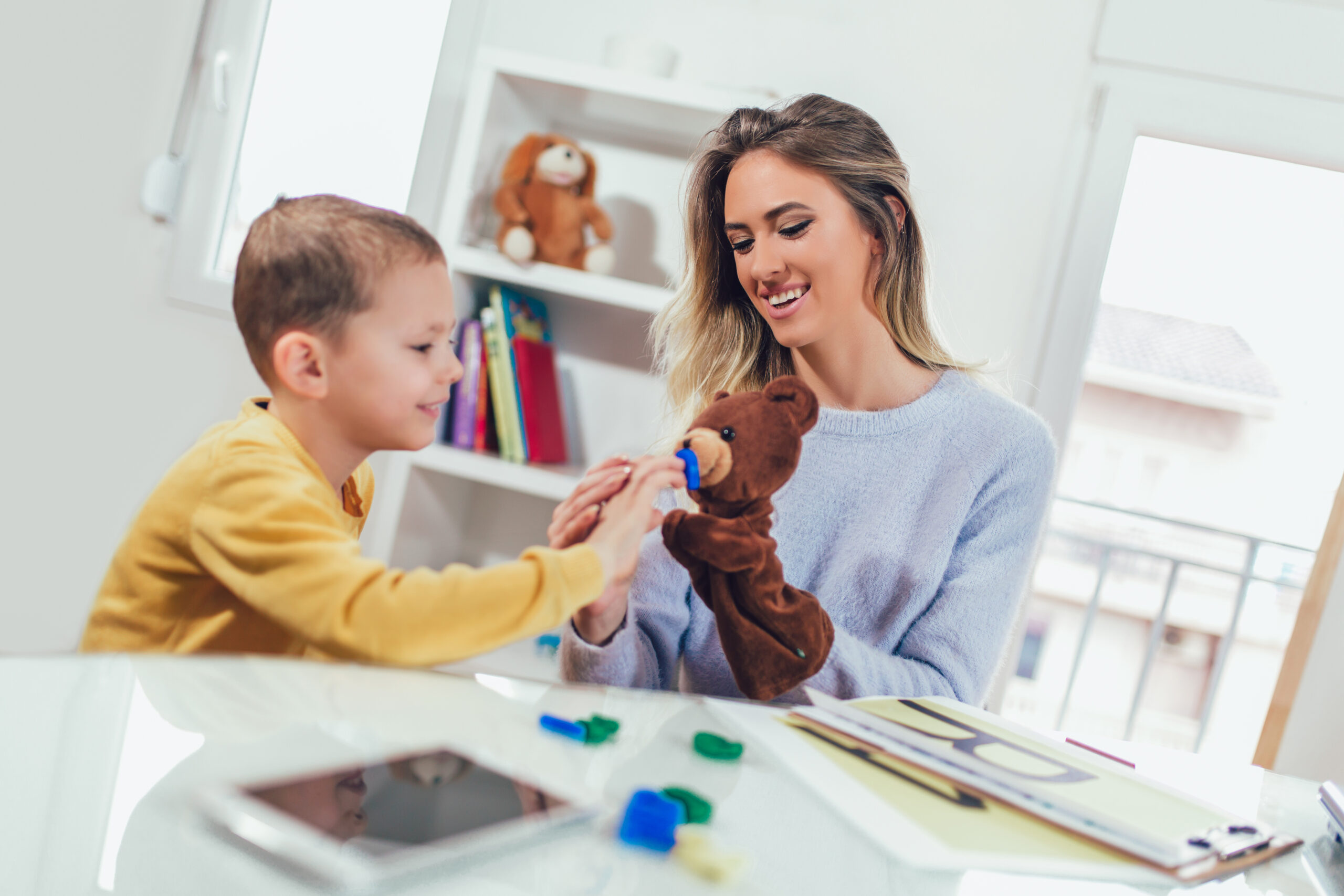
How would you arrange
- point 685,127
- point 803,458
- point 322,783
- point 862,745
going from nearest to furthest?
point 322,783 < point 862,745 < point 803,458 < point 685,127

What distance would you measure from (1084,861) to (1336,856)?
308 mm

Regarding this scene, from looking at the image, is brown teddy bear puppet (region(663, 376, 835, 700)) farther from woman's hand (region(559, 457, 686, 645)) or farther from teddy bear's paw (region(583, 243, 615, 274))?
teddy bear's paw (region(583, 243, 615, 274))

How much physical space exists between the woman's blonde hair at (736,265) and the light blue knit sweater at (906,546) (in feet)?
0.42

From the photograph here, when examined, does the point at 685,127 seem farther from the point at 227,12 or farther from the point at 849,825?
the point at 849,825

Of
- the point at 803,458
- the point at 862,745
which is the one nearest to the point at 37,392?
the point at 803,458

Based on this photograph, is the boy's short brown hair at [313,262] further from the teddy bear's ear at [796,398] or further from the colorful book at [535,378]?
the colorful book at [535,378]

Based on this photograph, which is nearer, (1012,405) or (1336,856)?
(1336,856)

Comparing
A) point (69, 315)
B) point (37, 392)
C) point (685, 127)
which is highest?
point (685, 127)

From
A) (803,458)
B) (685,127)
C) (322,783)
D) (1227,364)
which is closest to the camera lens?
(322,783)

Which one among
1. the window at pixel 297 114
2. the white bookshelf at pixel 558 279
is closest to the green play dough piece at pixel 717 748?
the white bookshelf at pixel 558 279

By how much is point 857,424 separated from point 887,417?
4 cm

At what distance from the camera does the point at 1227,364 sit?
727 cm

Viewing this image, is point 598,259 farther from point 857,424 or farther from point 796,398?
point 796,398

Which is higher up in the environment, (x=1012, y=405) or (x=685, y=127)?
(x=685, y=127)
